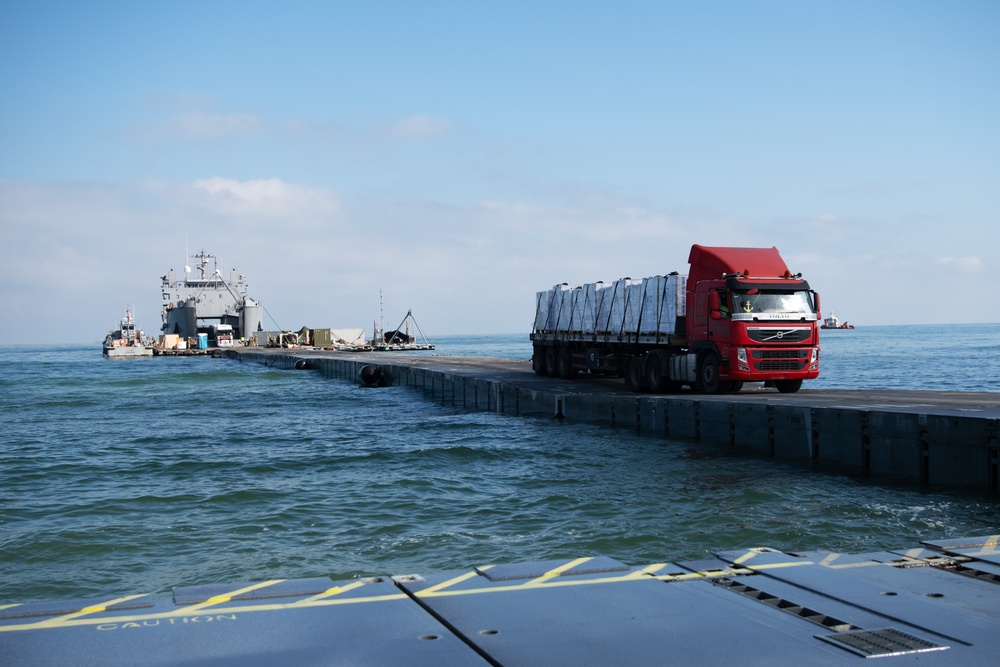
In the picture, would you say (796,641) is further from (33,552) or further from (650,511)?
(33,552)

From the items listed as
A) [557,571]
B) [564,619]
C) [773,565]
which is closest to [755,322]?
[773,565]

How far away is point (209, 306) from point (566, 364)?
3737 inches

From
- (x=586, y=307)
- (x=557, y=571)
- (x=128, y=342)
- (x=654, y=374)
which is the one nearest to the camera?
(x=557, y=571)

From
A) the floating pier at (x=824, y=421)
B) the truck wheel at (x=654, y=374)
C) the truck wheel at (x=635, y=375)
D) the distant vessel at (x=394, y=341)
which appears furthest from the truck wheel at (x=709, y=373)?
the distant vessel at (x=394, y=341)

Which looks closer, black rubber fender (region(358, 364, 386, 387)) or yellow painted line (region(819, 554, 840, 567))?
yellow painted line (region(819, 554, 840, 567))

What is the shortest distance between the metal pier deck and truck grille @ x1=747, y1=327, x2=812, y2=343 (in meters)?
16.0

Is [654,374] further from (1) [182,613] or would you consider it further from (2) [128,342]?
(2) [128,342]

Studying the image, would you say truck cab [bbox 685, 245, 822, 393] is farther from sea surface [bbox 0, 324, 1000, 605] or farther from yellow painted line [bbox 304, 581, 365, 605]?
yellow painted line [bbox 304, 581, 365, 605]

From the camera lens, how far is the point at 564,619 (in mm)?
5797

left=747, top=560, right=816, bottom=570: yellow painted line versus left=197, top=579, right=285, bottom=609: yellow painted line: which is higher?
left=197, top=579, right=285, bottom=609: yellow painted line

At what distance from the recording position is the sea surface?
37.2ft

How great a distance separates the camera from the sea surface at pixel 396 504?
1135cm

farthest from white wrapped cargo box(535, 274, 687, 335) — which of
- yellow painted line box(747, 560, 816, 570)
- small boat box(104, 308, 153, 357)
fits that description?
small boat box(104, 308, 153, 357)

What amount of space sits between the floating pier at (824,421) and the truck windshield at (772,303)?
2.29 meters
